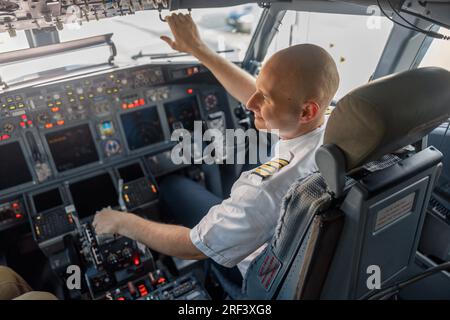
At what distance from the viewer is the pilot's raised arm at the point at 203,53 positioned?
6.32 feet

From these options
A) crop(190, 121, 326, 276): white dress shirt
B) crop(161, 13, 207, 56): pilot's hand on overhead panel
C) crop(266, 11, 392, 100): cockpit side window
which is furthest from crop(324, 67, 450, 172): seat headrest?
crop(266, 11, 392, 100): cockpit side window

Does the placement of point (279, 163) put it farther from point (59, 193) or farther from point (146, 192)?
point (59, 193)

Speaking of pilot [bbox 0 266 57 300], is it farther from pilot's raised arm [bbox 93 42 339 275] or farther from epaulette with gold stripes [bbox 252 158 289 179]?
epaulette with gold stripes [bbox 252 158 289 179]

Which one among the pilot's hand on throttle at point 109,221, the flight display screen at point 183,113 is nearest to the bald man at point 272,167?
the pilot's hand on throttle at point 109,221

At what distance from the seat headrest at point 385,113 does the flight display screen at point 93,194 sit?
215cm

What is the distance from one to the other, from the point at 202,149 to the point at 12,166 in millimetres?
1465

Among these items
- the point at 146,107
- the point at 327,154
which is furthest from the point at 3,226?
the point at 327,154

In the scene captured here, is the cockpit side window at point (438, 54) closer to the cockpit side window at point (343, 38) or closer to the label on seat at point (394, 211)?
the cockpit side window at point (343, 38)

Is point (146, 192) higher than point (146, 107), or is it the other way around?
point (146, 107)

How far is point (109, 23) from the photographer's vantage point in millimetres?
2957
